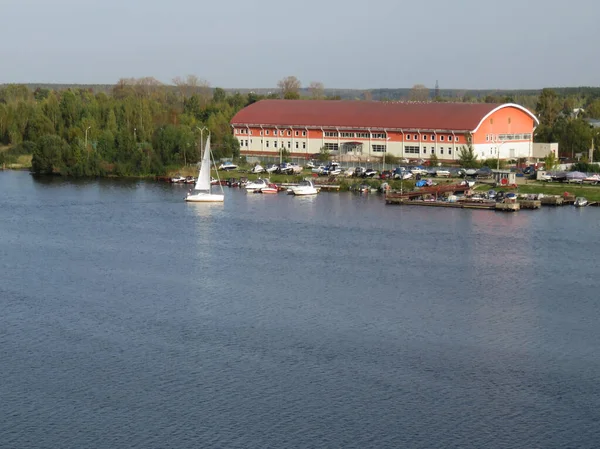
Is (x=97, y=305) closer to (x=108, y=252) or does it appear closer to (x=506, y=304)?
(x=108, y=252)

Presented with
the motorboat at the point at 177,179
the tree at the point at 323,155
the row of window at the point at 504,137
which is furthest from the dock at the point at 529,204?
the motorboat at the point at 177,179

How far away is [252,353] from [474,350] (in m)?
2.46

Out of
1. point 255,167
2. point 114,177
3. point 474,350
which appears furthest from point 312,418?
point 114,177

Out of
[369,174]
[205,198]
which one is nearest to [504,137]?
[369,174]

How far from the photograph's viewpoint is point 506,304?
13078 mm

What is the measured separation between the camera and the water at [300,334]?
9125 millimetres

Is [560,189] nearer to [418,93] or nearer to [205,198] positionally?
[205,198]

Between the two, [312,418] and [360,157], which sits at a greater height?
[360,157]

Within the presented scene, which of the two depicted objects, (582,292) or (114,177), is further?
(114,177)

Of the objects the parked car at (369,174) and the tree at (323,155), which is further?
the tree at (323,155)

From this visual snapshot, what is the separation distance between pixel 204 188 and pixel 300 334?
12.4 meters

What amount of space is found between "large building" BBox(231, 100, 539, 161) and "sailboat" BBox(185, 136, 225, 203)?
6.26 m

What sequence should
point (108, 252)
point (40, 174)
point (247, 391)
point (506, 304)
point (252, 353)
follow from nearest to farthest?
point (247, 391) → point (252, 353) → point (506, 304) → point (108, 252) → point (40, 174)

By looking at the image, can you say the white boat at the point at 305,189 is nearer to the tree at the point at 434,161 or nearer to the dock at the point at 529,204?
the tree at the point at 434,161
